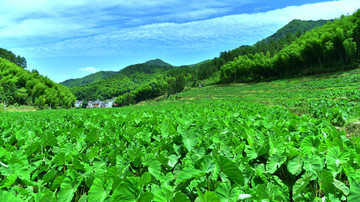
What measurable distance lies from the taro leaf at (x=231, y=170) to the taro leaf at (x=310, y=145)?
1063 mm

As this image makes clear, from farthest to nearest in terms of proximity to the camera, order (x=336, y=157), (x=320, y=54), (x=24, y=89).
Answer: (x=24, y=89) → (x=320, y=54) → (x=336, y=157)

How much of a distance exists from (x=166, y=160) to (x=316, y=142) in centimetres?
159

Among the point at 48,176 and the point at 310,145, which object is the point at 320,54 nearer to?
the point at 310,145

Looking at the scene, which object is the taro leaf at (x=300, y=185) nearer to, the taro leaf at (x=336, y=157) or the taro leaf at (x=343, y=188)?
the taro leaf at (x=343, y=188)

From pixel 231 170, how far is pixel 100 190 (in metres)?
0.85

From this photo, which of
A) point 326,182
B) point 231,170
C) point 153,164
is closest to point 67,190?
point 153,164

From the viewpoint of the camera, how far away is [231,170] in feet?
3.88

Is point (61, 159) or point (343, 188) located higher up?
point (61, 159)

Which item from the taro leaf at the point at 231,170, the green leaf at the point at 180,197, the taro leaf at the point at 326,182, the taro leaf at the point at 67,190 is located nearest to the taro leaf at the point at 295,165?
the taro leaf at the point at 326,182

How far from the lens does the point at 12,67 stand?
77.7m

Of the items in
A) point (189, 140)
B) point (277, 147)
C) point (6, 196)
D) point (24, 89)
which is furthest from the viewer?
point (24, 89)

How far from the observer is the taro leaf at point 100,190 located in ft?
3.58

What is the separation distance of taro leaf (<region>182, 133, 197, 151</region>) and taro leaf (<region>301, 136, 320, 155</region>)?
1117 millimetres

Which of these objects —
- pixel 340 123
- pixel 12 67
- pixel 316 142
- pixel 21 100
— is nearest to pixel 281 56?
pixel 340 123
